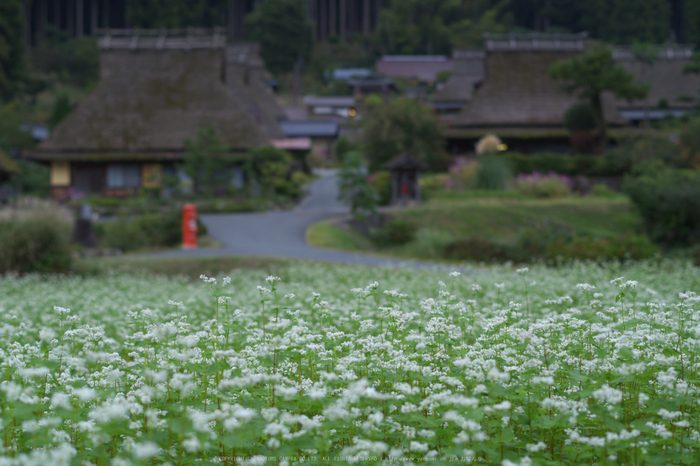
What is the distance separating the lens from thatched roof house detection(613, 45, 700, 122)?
4906 cm

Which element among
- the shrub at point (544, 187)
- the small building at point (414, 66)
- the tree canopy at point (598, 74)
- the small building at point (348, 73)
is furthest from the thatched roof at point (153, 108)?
the small building at point (414, 66)

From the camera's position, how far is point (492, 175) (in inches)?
1270

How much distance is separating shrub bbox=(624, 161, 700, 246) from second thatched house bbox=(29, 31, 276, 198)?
2126 centimetres

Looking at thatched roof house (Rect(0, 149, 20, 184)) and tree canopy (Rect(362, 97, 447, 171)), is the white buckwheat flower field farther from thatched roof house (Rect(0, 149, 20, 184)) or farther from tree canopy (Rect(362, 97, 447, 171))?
tree canopy (Rect(362, 97, 447, 171))

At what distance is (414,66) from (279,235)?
2360 inches

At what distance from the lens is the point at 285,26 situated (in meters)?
73.6

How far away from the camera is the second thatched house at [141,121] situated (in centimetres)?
3706

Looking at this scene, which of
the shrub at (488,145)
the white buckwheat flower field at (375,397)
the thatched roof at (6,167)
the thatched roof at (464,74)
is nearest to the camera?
the white buckwheat flower field at (375,397)

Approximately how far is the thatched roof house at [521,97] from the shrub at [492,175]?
7525 millimetres

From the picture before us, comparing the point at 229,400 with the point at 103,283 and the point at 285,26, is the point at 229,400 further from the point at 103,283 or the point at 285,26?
the point at 285,26

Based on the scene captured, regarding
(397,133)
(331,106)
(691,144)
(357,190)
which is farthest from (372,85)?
(357,190)

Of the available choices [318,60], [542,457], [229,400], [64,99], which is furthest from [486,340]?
[318,60]

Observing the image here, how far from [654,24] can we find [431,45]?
84.0 feet

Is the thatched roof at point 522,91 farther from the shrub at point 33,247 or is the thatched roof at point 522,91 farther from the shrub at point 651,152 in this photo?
the shrub at point 33,247
